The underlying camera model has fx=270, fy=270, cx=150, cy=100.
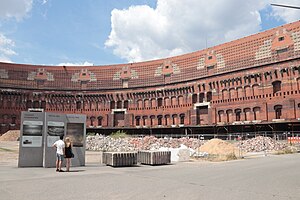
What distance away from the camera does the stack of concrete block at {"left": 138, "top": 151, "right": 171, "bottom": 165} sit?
15906 mm

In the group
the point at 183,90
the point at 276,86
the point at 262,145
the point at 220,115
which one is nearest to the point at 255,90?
the point at 276,86

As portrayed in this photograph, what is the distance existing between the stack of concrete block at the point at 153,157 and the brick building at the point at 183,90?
25.8 meters

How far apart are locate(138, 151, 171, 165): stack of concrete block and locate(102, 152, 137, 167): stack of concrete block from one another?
0.88 meters

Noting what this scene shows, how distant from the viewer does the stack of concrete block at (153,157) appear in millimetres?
15906

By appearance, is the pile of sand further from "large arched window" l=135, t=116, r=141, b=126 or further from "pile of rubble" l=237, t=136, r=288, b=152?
"large arched window" l=135, t=116, r=141, b=126

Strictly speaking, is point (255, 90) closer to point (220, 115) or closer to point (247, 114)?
point (247, 114)

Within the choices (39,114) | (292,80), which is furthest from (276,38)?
(39,114)

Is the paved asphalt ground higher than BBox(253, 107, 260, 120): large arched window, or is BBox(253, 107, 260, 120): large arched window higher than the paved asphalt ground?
BBox(253, 107, 260, 120): large arched window

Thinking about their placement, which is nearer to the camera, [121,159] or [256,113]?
[121,159]

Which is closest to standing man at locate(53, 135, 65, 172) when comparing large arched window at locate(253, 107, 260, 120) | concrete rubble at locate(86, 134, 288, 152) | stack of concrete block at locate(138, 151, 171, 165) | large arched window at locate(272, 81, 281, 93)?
stack of concrete block at locate(138, 151, 171, 165)

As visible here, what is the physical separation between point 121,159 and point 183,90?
37.9m

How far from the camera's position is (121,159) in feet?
48.9

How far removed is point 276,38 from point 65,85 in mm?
43829

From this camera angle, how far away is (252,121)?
40.6 metres
